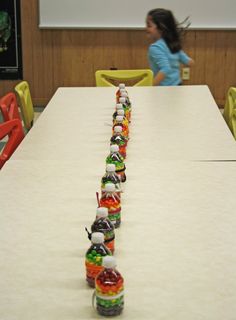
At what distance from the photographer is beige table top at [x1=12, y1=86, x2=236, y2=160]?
268 cm

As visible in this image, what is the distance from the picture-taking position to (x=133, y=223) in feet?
6.11

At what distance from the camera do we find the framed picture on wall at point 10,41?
6195 mm

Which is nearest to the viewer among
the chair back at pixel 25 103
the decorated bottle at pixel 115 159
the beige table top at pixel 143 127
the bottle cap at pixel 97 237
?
the bottle cap at pixel 97 237

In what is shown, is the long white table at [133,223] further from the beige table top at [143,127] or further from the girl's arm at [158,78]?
the girl's arm at [158,78]

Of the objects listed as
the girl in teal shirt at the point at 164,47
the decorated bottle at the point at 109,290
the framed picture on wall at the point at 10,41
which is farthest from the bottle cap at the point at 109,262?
the framed picture on wall at the point at 10,41

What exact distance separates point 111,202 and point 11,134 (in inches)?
52.3

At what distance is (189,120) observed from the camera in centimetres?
326

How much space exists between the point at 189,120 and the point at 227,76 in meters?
3.22

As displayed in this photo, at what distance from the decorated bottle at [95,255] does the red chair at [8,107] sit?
76.7 inches

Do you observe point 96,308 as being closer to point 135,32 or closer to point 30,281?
point 30,281

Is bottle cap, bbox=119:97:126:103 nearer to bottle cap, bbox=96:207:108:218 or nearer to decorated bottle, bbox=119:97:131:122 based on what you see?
decorated bottle, bbox=119:97:131:122

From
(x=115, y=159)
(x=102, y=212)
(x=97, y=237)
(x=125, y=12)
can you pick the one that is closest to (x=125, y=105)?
(x=115, y=159)

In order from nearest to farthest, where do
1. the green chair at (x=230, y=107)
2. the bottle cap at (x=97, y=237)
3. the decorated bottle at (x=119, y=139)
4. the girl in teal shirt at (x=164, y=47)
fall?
the bottle cap at (x=97, y=237) → the decorated bottle at (x=119, y=139) → the green chair at (x=230, y=107) → the girl in teal shirt at (x=164, y=47)

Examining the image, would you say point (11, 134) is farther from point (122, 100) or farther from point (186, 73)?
point (186, 73)
